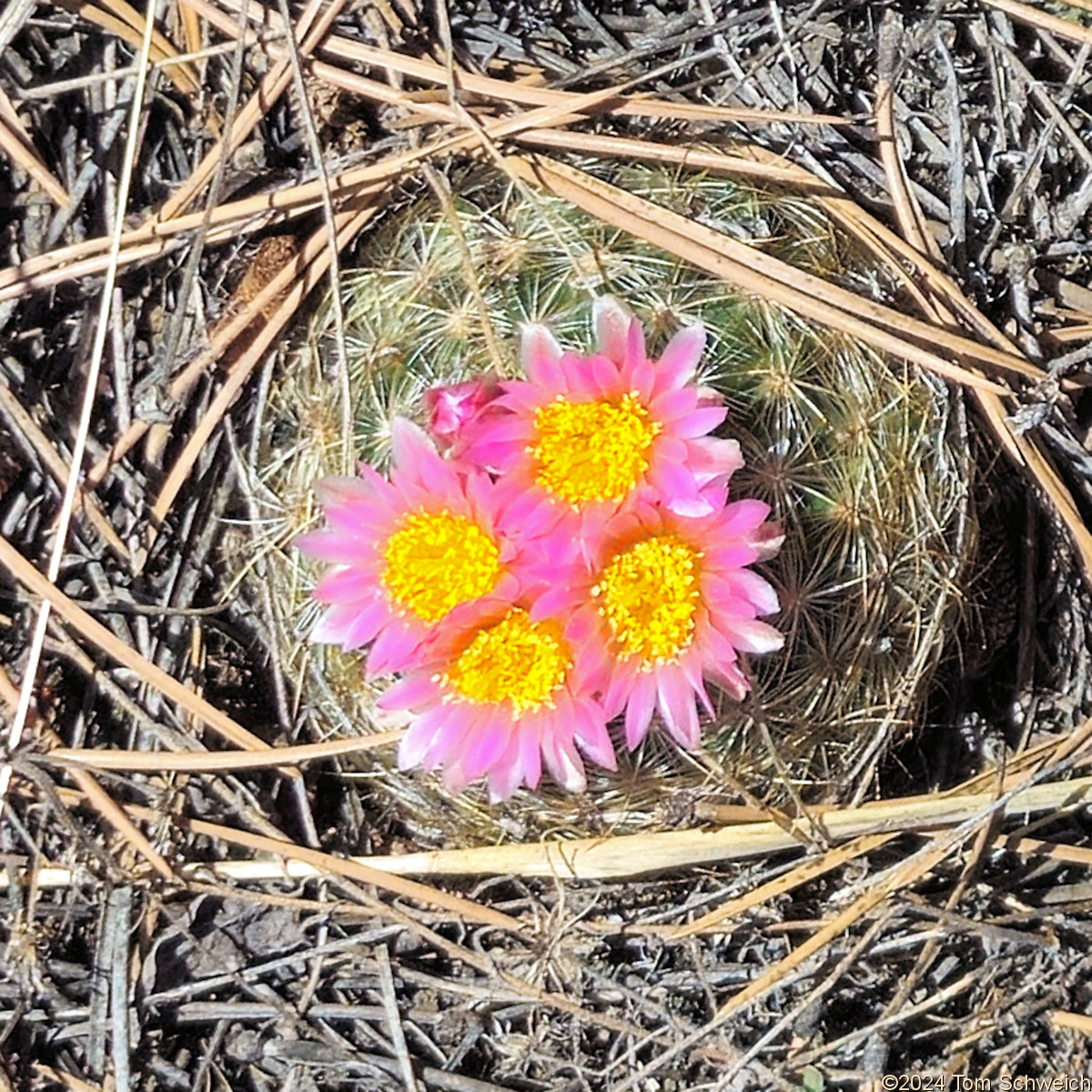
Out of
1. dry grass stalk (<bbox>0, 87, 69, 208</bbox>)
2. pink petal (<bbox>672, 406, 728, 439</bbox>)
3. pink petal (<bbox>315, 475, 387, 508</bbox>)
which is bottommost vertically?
pink petal (<bbox>315, 475, 387, 508</bbox>)

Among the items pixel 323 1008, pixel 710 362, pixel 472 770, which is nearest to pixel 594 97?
pixel 710 362

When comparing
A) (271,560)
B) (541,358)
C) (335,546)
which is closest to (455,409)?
(541,358)

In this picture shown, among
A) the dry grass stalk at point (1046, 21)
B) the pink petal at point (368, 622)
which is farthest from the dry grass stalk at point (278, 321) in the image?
the dry grass stalk at point (1046, 21)

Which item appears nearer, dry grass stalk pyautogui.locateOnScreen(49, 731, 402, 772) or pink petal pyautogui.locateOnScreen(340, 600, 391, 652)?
pink petal pyautogui.locateOnScreen(340, 600, 391, 652)

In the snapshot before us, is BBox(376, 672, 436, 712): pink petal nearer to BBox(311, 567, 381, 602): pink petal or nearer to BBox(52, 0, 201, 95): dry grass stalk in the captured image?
BBox(311, 567, 381, 602): pink petal

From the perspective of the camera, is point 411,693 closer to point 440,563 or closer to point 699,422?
point 440,563

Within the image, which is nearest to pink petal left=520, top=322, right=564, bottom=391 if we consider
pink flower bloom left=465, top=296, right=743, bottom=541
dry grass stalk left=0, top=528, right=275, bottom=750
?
pink flower bloom left=465, top=296, right=743, bottom=541
